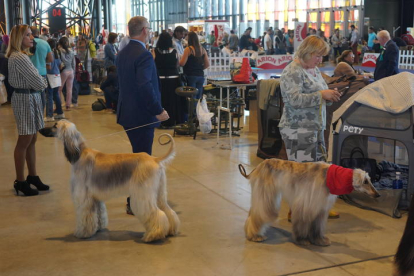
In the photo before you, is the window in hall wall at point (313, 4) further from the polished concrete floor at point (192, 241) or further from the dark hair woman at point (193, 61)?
the polished concrete floor at point (192, 241)

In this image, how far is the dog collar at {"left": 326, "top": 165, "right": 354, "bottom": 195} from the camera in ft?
12.6

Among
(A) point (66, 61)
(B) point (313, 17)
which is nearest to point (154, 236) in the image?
(A) point (66, 61)

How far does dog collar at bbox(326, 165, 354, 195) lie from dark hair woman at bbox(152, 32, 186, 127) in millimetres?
5442

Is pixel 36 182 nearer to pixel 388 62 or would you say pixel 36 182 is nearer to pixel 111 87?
pixel 111 87

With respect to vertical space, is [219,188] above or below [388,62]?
below

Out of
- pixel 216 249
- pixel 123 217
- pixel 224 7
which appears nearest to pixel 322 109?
pixel 216 249

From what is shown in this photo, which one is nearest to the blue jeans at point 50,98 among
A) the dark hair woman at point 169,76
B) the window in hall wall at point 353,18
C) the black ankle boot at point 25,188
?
the dark hair woman at point 169,76

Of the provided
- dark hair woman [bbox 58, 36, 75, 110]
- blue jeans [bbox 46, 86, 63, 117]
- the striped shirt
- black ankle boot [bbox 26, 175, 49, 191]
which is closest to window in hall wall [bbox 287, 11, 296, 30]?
dark hair woman [bbox 58, 36, 75, 110]

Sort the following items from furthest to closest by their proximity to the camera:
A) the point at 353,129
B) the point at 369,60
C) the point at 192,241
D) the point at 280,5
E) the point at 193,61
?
the point at 280,5 < the point at 369,60 < the point at 193,61 < the point at 353,129 < the point at 192,241

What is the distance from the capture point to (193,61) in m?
9.05

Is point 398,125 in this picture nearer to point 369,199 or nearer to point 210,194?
point 369,199

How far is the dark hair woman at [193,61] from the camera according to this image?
898 cm

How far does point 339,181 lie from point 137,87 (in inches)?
73.5

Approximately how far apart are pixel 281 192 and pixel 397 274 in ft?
4.98
